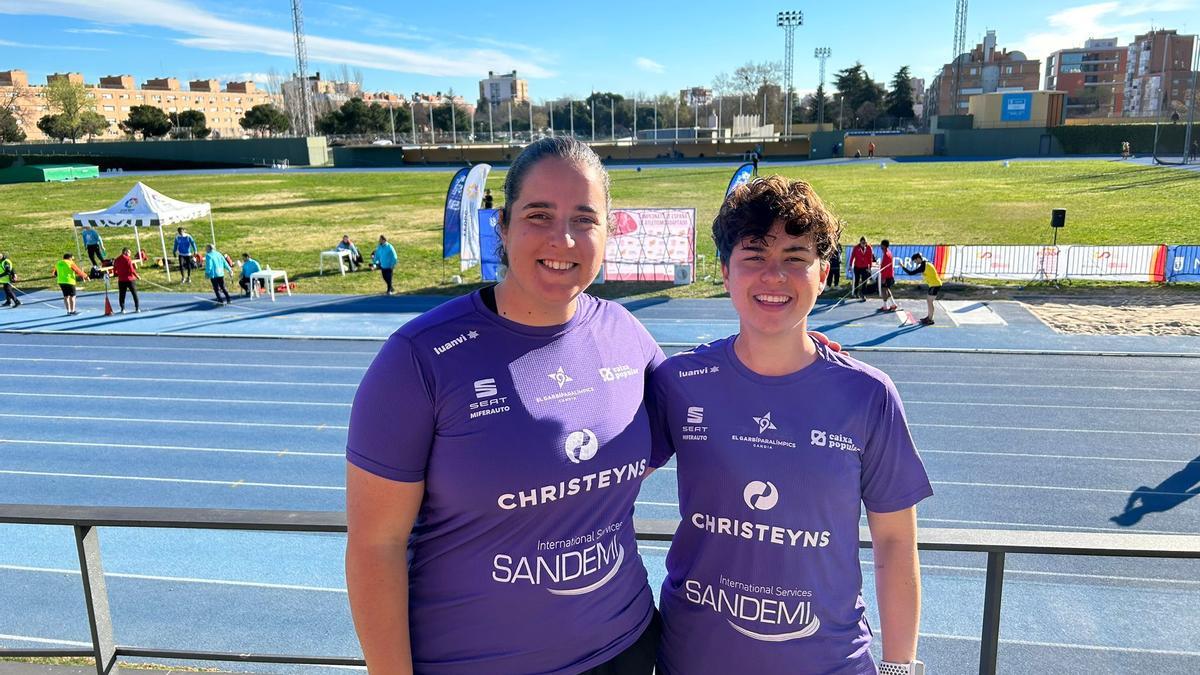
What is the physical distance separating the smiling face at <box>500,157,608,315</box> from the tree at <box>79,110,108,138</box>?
101520mm

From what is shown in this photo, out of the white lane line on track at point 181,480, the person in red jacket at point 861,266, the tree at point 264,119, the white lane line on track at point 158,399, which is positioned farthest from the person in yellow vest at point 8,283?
the tree at point 264,119

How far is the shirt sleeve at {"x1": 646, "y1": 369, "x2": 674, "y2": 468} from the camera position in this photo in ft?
6.64

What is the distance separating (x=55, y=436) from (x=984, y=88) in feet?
325

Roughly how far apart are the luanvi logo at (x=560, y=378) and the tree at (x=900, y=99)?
9441cm

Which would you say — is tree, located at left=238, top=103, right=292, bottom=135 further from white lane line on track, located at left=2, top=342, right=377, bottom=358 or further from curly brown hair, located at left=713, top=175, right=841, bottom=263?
curly brown hair, located at left=713, top=175, right=841, bottom=263

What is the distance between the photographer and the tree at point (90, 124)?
85188mm

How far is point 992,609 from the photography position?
6.78 ft

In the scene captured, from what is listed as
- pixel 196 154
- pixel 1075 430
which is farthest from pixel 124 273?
pixel 196 154

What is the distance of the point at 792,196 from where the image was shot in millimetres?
1867

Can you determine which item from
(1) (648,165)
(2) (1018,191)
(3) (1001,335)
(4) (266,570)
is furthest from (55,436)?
(1) (648,165)

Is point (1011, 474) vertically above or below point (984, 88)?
below

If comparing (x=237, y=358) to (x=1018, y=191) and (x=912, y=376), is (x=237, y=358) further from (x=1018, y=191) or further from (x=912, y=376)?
(x=1018, y=191)

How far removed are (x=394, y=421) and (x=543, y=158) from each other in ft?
2.19

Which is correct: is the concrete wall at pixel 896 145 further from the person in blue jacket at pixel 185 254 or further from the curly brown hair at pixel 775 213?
the curly brown hair at pixel 775 213
